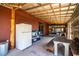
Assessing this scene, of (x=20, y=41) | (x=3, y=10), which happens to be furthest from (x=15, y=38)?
(x=3, y=10)

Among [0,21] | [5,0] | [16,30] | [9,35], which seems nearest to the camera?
[5,0]

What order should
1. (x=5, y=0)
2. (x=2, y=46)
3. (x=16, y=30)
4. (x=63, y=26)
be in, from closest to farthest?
1. (x=5, y=0)
2. (x=2, y=46)
3. (x=16, y=30)
4. (x=63, y=26)

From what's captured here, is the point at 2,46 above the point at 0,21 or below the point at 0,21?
below

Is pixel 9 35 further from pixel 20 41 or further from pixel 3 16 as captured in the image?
pixel 3 16

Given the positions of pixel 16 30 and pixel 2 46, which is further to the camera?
pixel 16 30

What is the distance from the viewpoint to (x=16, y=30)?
554cm

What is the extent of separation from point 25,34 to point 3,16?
1610 millimetres

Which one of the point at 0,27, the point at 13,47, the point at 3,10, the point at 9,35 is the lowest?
the point at 13,47

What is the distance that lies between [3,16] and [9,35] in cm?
108

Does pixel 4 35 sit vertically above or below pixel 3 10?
below

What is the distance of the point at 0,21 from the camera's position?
4555 millimetres

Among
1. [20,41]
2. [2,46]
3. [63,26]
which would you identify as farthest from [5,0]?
[63,26]

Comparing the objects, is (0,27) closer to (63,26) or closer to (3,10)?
(3,10)

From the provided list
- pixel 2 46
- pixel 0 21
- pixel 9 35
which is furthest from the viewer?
pixel 9 35
